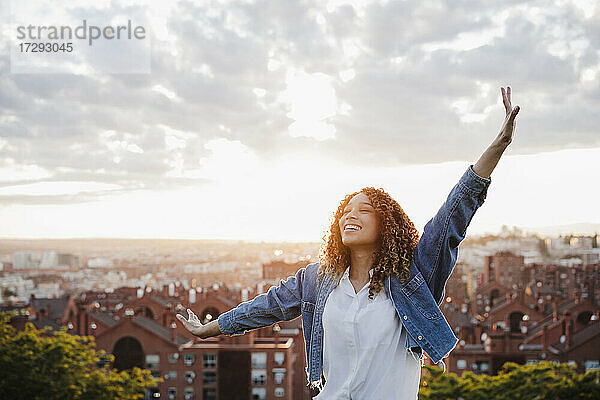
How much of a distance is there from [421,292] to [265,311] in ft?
1.51

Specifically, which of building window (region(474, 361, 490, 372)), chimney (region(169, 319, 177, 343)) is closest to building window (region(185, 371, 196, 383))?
chimney (region(169, 319, 177, 343))

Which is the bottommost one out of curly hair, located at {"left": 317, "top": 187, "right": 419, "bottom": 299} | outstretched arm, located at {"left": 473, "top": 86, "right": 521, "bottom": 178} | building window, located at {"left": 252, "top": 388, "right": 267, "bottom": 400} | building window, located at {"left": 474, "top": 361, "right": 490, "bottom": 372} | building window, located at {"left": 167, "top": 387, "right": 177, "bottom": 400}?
building window, located at {"left": 167, "top": 387, "right": 177, "bottom": 400}

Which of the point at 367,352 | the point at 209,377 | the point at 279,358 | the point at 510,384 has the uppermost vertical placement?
the point at 367,352

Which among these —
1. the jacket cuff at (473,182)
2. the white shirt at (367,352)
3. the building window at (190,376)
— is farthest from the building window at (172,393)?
the jacket cuff at (473,182)

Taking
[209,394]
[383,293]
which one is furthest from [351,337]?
[209,394]

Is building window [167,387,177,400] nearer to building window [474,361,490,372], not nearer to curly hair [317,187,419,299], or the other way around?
building window [474,361,490,372]

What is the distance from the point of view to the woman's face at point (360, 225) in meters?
1.71

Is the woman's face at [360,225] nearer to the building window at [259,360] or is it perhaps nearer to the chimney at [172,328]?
the building window at [259,360]

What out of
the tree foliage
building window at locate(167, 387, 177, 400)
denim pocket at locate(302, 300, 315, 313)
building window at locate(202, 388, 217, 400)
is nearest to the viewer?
denim pocket at locate(302, 300, 315, 313)

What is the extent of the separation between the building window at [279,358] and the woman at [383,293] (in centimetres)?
1631

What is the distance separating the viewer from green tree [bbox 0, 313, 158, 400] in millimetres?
11594

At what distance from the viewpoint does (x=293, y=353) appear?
61.8 feet

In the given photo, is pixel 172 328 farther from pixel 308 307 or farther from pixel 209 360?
pixel 308 307

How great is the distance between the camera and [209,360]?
18.4m
